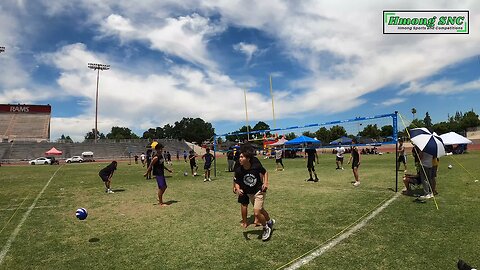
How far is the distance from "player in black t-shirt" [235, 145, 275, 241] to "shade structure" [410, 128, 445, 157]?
563 centimetres

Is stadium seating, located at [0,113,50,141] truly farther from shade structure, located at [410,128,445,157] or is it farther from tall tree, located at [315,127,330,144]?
shade structure, located at [410,128,445,157]

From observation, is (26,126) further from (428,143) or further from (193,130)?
(428,143)

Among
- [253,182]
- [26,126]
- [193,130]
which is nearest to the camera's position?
[253,182]

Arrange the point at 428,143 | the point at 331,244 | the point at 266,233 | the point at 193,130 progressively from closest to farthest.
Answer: the point at 331,244, the point at 266,233, the point at 428,143, the point at 193,130

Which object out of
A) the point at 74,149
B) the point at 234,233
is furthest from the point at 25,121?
the point at 234,233

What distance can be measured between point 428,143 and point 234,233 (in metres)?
6.53

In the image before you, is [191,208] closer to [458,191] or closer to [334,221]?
[334,221]

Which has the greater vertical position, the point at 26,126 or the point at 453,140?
the point at 26,126

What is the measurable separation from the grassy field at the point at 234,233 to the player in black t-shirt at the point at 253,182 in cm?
49

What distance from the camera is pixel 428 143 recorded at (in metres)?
9.55

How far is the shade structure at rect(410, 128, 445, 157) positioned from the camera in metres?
9.48

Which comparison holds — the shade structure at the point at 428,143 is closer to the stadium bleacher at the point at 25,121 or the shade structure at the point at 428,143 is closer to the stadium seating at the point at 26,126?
the stadium bleacher at the point at 25,121

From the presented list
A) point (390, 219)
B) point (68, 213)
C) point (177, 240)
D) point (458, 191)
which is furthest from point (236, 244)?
point (458, 191)

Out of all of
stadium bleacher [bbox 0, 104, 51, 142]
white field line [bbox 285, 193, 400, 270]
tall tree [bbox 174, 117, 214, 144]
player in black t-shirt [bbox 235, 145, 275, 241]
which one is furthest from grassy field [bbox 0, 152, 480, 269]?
tall tree [bbox 174, 117, 214, 144]
